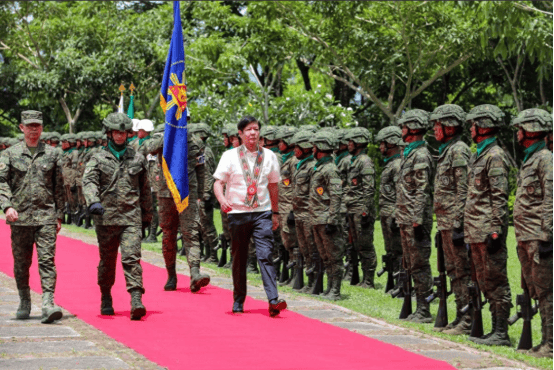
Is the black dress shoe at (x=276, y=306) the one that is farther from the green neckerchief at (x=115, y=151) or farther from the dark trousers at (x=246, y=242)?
the green neckerchief at (x=115, y=151)

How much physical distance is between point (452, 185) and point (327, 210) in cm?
273

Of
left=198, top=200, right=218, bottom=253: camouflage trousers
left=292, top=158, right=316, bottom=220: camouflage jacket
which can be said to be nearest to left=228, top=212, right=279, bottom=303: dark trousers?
left=292, top=158, right=316, bottom=220: camouflage jacket

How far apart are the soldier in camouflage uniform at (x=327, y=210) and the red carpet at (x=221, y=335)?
1.23m

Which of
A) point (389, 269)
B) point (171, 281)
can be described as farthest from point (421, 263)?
point (171, 281)

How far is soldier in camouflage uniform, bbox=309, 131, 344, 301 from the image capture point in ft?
39.3

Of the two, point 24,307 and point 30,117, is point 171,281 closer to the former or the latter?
point 24,307

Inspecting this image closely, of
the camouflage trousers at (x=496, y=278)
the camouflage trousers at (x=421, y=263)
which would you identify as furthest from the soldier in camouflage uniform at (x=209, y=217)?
the camouflage trousers at (x=496, y=278)

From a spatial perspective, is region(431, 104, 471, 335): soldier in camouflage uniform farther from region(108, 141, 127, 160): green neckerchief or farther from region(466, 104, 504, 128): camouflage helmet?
region(108, 141, 127, 160): green neckerchief

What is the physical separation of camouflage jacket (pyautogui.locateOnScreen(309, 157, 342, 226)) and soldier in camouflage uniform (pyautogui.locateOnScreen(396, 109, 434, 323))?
3.92ft

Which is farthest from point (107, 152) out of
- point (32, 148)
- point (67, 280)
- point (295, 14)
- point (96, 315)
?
point (295, 14)

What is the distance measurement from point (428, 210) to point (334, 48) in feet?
46.7

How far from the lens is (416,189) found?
10578 mm

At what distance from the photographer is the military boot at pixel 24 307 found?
31.9 ft

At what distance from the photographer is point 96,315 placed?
32.7 ft
